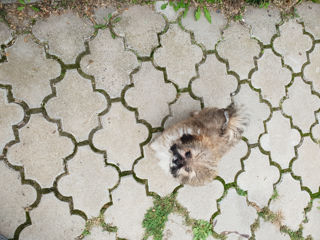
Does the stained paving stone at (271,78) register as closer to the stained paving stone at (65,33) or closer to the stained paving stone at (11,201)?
the stained paving stone at (65,33)

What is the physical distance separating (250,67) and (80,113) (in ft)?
6.59

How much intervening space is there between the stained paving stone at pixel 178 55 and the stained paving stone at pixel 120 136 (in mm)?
653

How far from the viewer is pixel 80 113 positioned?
9.54 feet

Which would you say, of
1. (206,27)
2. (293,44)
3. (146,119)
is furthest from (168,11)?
(293,44)

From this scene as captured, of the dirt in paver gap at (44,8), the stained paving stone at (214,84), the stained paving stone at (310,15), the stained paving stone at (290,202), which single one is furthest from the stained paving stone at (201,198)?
the stained paving stone at (310,15)

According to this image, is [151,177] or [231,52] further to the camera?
[231,52]

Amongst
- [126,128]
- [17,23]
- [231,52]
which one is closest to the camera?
[17,23]

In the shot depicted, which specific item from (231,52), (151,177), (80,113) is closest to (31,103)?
(80,113)

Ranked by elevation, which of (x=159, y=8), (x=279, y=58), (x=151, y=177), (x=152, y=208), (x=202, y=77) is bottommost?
(x=152, y=208)

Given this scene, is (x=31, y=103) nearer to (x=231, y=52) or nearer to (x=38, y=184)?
(x=38, y=184)

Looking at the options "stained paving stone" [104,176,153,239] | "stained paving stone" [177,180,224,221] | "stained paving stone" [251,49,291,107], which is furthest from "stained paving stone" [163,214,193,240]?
"stained paving stone" [251,49,291,107]

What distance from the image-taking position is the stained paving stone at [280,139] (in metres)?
3.29

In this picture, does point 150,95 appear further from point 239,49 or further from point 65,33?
point 239,49

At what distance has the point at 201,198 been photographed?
314 cm
